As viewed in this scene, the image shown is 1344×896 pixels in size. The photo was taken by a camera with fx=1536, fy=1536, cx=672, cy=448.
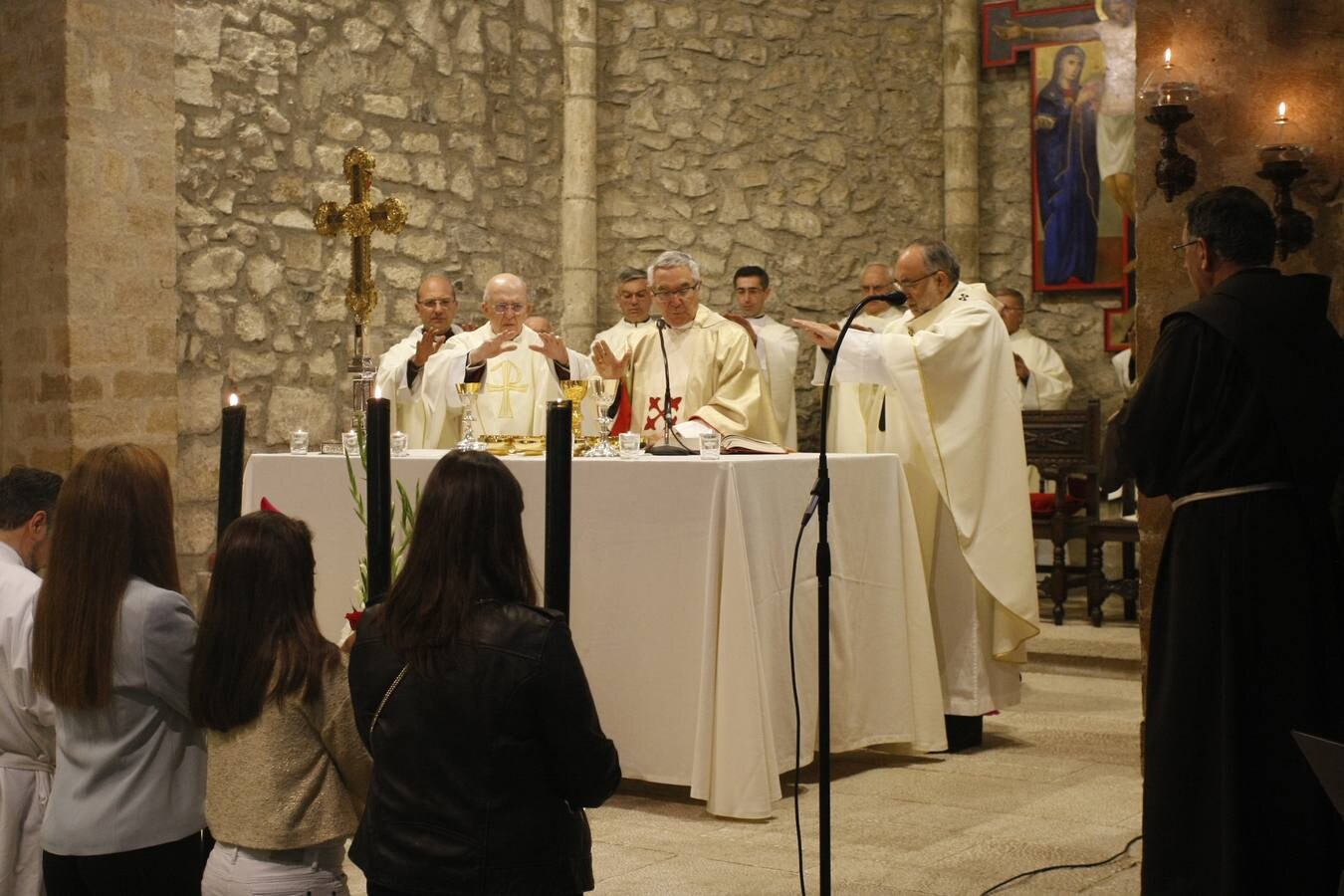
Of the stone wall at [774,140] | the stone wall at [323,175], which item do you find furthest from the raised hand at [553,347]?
the stone wall at [774,140]

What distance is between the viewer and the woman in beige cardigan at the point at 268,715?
259cm

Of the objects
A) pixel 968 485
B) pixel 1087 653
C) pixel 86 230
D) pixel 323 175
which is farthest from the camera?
pixel 323 175

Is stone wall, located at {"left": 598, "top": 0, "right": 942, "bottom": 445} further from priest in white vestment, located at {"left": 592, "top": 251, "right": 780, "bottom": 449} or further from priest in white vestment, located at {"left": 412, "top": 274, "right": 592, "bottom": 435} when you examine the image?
priest in white vestment, located at {"left": 592, "top": 251, "right": 780, "bottom": 449}

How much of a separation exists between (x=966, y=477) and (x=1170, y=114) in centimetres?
177

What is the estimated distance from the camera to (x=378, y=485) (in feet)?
8.61

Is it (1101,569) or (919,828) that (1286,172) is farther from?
(1101,569)

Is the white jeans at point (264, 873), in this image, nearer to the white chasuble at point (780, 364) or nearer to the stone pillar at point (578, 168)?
the white chasuble at point (780, 364)

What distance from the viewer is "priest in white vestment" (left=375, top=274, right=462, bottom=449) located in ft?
22.7

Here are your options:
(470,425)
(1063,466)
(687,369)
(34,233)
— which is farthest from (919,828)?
(1063,466)

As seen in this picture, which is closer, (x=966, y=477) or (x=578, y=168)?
(x=966, y=477)

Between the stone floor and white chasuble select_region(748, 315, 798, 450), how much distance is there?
4.23 metres

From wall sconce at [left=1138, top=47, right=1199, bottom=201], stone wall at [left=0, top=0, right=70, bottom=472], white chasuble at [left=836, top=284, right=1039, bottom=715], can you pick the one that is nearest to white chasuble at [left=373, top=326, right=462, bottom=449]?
stone wall at [left=0, top=0, right=70, bottom=472]

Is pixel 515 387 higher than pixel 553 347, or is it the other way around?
pixel 553 347

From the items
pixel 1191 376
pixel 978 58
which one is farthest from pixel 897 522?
pixel 978 58
